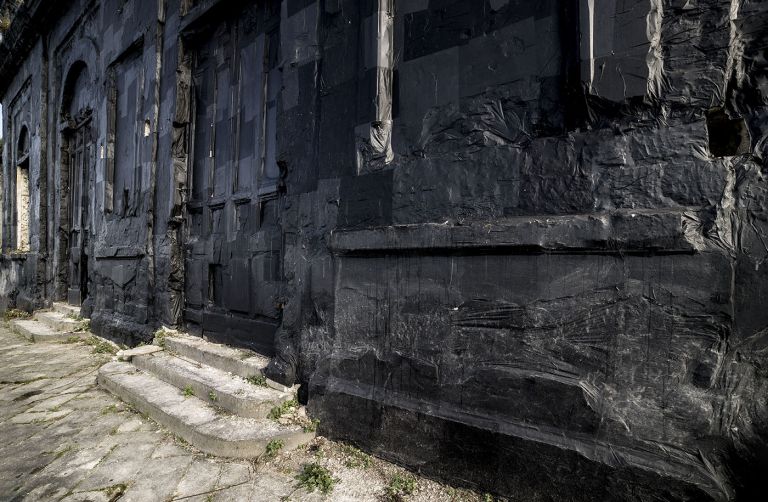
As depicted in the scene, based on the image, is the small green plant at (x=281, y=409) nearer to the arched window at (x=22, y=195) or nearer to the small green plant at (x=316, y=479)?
the small green plant at (x=316, y=479)

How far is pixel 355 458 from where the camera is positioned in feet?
7.77

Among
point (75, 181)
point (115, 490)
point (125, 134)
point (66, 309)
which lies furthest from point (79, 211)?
point (115, 490)

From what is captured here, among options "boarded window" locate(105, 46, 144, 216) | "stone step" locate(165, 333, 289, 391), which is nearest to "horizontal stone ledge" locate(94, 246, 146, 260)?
"boarded window" locate(105, 46, 144, 216)

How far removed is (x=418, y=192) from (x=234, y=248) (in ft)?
8.69

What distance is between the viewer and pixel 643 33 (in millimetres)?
1659

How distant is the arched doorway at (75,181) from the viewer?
7.71 m

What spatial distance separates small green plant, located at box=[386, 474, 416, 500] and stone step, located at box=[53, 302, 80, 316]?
7.60m

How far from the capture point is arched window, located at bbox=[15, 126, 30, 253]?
1062 cm

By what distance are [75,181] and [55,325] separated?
3.10 m

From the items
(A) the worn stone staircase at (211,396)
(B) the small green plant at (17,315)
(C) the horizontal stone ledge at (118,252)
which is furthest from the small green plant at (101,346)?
(B) the small green plant at (17,315)

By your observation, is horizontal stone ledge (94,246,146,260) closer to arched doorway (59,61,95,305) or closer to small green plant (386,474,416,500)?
arched doorway (59,61,95,305)

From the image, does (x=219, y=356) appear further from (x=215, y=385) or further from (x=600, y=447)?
(x=600, y=447)

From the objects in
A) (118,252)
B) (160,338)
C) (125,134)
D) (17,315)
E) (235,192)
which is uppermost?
(125,134)

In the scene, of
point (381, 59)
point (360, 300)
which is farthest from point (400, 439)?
point (381, 59)
